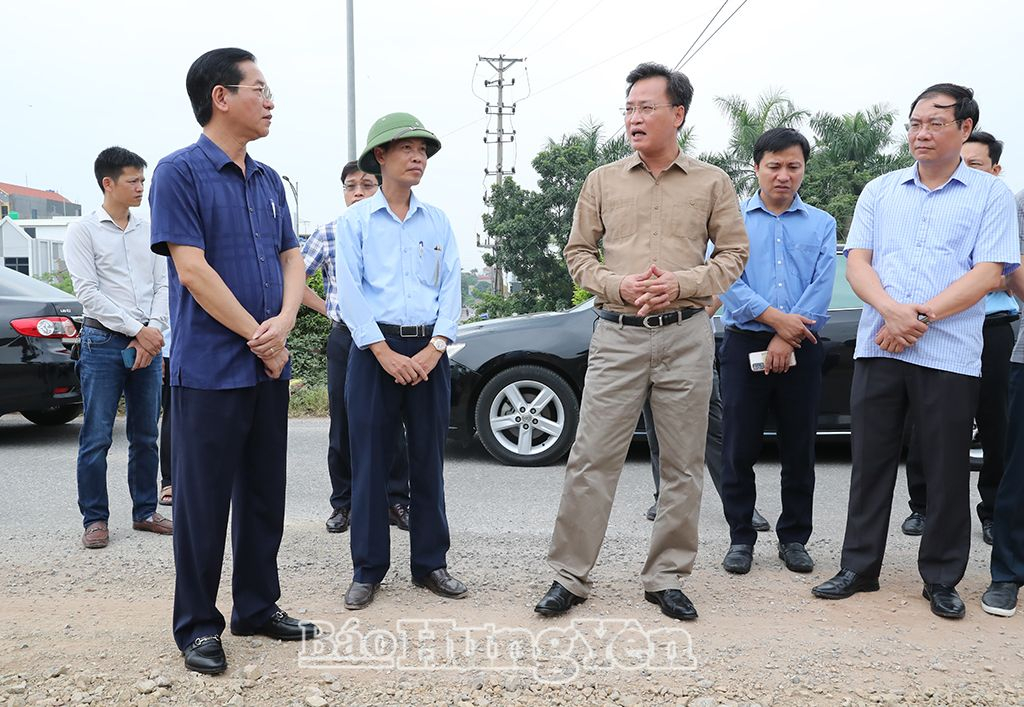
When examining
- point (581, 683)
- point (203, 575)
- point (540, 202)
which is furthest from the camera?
point (540, 202)

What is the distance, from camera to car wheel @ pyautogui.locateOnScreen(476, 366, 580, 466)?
6.70 m

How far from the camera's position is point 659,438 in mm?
3846

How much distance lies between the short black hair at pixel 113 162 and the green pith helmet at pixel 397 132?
168 cm

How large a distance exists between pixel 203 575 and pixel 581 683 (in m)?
1.36

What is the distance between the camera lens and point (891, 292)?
3920 mm

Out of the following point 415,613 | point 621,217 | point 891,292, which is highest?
point 621,217

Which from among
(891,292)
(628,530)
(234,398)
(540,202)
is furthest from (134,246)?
(540,202)

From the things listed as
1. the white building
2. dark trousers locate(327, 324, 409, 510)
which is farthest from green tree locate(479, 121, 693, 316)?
the white building

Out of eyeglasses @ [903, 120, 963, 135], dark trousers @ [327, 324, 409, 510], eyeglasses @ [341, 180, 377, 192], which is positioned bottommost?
dark trousers @ [327, 324, 409, 510]

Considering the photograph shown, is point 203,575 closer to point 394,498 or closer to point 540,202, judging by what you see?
point 394,498

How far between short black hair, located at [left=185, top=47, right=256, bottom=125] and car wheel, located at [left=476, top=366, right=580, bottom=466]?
12.3 ft

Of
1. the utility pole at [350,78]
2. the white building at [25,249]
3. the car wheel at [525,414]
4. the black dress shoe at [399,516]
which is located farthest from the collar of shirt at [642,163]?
the white building at [25,249]

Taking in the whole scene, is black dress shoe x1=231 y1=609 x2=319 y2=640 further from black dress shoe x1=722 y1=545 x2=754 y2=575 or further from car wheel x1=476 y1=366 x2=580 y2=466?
A: car wheel x1=476 y1=366 x2=580 y2=466

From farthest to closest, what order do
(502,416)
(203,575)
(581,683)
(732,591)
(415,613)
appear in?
(502,416) → (732,591) → (415,613) → (203,575) → (581,683)
